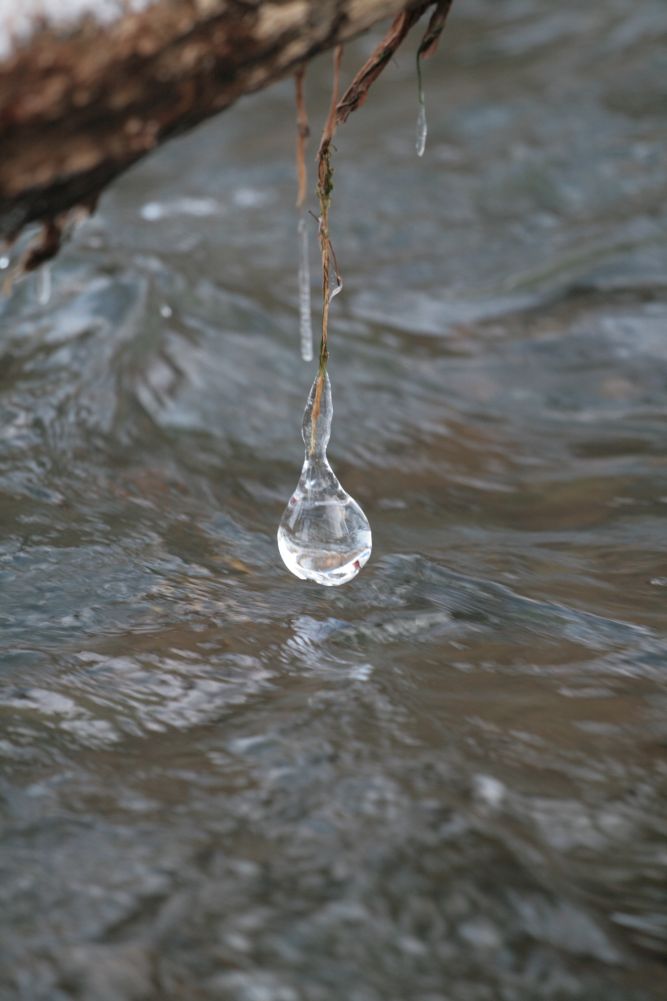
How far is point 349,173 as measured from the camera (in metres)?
7.48

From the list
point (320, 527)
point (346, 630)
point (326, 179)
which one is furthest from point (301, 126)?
point (346, 630)

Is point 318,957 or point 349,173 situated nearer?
point 318,957

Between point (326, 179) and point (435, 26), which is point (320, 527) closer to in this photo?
point (326, 179)

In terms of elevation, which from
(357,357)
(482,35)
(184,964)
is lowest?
(184,964)

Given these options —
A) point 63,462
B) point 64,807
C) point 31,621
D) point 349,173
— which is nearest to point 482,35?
point 349,173

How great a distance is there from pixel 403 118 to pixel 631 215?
2763mm

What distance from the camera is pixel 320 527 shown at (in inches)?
107

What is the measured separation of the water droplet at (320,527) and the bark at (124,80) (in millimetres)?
862

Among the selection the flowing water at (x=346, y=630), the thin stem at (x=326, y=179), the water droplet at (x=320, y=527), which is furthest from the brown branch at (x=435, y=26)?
the flowing water at (x=346, y=630)

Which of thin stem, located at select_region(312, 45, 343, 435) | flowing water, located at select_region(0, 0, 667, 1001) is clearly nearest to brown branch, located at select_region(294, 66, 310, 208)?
thin stem, located at select_region(312, 45, 343, 435)

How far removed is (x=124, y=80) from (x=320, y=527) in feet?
3.91

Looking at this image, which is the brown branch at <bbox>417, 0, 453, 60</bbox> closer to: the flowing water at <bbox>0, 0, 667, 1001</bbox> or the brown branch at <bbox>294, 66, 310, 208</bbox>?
the brown branch at <bbox>294, 66, 310, 208</bbox>

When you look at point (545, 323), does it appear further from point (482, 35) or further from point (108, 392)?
point (482, 35)

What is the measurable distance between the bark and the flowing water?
35.7 inches
